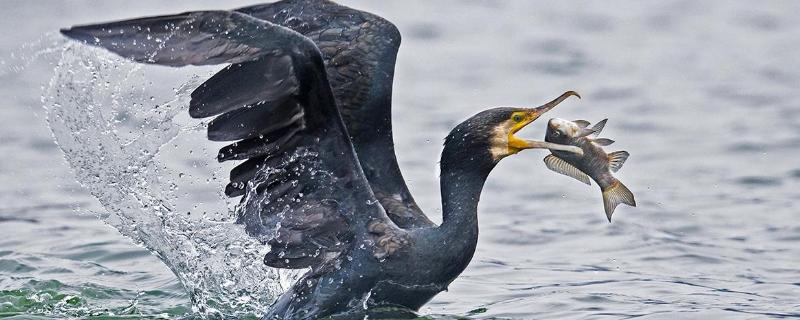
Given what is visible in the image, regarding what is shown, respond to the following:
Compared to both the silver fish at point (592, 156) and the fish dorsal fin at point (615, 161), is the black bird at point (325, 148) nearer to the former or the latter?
the silver fish at point (592, 156)

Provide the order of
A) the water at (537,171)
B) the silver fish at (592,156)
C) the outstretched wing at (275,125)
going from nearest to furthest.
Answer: the outstretched wing at (275,125)
the silver fish at (592,156)
the water at (537,171)

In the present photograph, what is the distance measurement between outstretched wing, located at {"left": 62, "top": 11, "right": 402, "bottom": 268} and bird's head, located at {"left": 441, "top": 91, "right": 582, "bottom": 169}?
0.49 m

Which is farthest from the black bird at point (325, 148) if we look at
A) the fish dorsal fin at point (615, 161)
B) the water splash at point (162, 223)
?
the fish dorsal fin at point (615, 161)

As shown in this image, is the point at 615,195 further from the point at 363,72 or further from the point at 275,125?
the point at 275,125

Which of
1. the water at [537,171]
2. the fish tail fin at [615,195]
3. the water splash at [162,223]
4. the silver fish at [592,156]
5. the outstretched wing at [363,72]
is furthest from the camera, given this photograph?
the water at [537,171]

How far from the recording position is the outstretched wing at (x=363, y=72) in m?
7.92

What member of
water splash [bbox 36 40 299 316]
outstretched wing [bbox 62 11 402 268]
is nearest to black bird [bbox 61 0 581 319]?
outstretched wing [bbox 62 11 402 268]

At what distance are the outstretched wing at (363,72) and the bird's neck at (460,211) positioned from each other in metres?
0.39

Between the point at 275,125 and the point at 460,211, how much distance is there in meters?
1.03

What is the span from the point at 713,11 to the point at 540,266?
20.6 feet

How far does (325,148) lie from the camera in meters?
6.96

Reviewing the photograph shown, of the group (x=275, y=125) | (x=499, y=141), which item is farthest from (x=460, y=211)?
(x=275, y=125)

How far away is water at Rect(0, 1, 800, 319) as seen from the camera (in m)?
8.16

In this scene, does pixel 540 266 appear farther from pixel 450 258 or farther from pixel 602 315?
pixel 450 258
